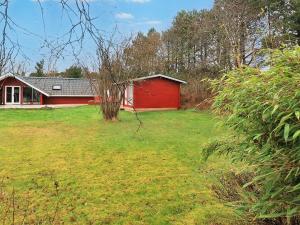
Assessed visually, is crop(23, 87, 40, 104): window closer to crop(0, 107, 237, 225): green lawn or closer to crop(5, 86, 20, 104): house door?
crop(5, 86, 20, 104): house door

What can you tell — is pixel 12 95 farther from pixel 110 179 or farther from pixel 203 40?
pixel 110 179

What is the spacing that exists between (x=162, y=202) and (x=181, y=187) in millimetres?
928

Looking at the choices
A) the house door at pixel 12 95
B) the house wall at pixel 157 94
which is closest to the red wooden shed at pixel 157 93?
the house wall at pixel 157 94

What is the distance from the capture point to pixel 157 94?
27453 mm

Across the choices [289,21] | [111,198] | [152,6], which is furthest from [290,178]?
[289,21]

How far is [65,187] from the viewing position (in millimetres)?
6457

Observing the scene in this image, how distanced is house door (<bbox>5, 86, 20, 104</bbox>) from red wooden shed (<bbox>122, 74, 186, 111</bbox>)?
430 inches

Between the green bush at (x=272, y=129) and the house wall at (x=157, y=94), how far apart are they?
23.7 m

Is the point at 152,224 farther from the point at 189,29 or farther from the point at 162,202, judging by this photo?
the point at 189,29

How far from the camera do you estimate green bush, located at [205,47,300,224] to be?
2.30 m

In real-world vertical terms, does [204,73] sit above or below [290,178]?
above

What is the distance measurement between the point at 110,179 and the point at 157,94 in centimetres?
2062

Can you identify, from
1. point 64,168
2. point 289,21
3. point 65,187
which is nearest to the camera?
point 65,187

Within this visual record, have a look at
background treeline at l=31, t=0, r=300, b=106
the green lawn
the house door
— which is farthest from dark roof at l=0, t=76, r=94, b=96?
the green lawn
